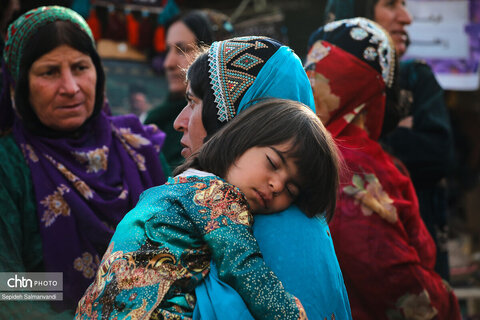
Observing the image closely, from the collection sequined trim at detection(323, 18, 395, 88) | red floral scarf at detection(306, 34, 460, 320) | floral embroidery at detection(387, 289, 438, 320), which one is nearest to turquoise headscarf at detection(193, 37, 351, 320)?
red floral scarf at detection(306, 34, 460, 320)

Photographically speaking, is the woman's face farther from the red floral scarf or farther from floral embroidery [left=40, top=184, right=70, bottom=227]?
the red floral scarf

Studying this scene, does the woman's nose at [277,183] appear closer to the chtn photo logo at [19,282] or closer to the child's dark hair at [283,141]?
the child's dark hair at [283,141]

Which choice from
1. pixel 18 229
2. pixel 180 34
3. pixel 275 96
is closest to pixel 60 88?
pixel 18 229

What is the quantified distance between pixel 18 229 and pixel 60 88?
725 millimetres

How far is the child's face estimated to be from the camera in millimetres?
1789

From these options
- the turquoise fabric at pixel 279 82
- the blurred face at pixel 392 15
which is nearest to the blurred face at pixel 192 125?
the turquoise fabric at pixel 279 82

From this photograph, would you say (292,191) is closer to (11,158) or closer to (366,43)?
(366,43)

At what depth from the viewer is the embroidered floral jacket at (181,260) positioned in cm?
162

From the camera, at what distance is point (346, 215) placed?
8.65ft

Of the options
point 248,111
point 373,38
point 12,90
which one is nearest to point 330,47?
point 373,38

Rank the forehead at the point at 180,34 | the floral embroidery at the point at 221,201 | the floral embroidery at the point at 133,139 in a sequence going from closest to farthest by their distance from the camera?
the floral embroidery at the point at 221,201, the floral embroidery at the point at 133,139, the forehead at the point at 180,34

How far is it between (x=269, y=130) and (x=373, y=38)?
1.33m

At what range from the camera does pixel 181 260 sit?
5.53 ft

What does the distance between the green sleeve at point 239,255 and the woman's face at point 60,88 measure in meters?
1.45
